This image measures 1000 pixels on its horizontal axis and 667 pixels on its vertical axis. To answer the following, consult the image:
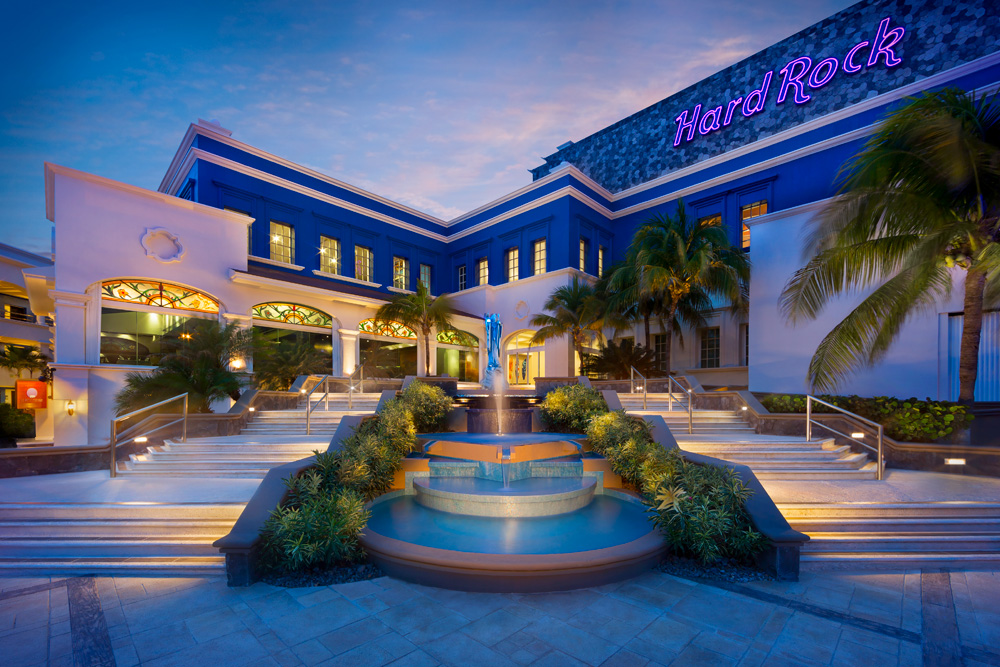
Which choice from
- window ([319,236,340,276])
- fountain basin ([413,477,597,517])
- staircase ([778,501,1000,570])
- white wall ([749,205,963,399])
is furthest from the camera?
window ([319,236,340,276])

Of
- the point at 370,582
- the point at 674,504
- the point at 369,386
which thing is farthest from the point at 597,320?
the point at 370,582

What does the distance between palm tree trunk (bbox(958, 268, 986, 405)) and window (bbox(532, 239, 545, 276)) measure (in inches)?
722

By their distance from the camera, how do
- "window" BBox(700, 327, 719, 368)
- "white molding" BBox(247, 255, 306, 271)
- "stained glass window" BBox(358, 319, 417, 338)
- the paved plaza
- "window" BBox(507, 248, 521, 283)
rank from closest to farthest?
the paved plaza < "white molding" BBox(247, 255, 306, 271) < "window" BBox(700, 327, 719, 368) < "stained glass window" BBox(358, 319, 417, 338) < "window" BBox(507, 248, 521, 283)

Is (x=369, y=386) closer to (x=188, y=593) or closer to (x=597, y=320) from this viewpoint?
(x=597, y=320)

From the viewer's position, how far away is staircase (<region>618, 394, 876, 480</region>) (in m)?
8.15

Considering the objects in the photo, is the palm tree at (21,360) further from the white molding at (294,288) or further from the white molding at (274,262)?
the white molding at (294,288)

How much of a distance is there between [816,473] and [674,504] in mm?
4586

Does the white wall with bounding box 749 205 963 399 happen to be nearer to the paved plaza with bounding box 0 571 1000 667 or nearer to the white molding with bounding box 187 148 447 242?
the paved plaza with bounding box 0 571 1000 667

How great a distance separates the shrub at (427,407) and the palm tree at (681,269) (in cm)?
883

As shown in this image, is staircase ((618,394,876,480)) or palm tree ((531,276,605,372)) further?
palm tree ((531,276,605,372))

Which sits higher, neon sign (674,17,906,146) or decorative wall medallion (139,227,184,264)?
neon sign (674,17,906,146)

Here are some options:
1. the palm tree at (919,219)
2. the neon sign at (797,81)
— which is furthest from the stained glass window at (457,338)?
the palm tree at (919,219)

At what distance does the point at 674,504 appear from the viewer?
213 inches

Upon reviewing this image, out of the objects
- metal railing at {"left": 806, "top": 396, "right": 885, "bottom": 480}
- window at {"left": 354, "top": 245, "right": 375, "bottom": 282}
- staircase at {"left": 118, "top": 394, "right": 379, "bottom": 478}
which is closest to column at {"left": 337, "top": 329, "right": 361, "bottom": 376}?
window at {"left": 354, "top": 245, "right": 375, "bottom": 282}
